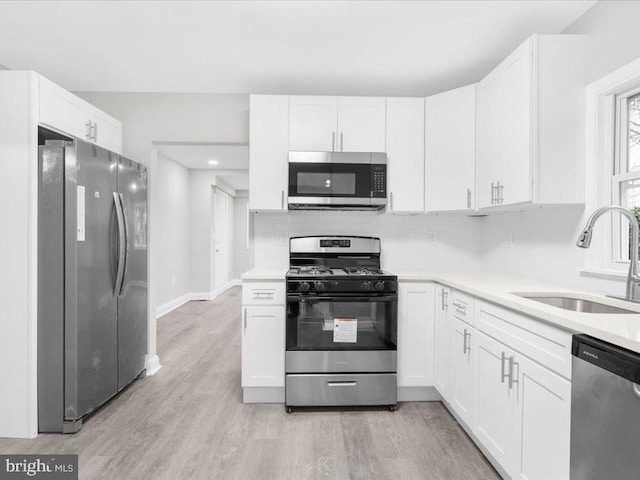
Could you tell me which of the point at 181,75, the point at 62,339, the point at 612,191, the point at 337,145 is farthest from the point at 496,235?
the point at 62,339

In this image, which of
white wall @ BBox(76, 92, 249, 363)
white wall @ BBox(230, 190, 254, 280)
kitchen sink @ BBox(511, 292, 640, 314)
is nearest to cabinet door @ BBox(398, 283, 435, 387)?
kitchen sink @ BBox(511, 292, 640, 314)

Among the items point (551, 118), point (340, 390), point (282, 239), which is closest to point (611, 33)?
point (551, 118)

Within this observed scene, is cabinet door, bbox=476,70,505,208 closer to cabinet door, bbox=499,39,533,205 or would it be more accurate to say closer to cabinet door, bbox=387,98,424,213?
cabinet door, bbox=499,39,533,205

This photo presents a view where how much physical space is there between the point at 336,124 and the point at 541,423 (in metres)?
2.29

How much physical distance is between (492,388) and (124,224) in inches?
101

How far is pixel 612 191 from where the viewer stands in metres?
1.98

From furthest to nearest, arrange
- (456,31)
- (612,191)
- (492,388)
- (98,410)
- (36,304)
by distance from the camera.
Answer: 1. (98,410)
2. (456,31)
3. (36,304)
4. (612,191)
5. (492,388)

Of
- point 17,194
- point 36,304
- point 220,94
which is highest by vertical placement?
point 220,94

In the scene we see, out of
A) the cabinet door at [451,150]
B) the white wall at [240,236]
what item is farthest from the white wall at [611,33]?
the white wall at [240,236]

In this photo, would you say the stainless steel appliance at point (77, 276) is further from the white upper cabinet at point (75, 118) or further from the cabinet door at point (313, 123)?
the cabinet door at point (313, 123)

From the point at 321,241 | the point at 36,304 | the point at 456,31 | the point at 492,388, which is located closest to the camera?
the point at 492,388

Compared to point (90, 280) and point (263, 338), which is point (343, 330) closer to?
point (263, 338)

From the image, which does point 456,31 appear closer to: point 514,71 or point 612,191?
point 514,71

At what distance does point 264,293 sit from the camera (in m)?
2.60
